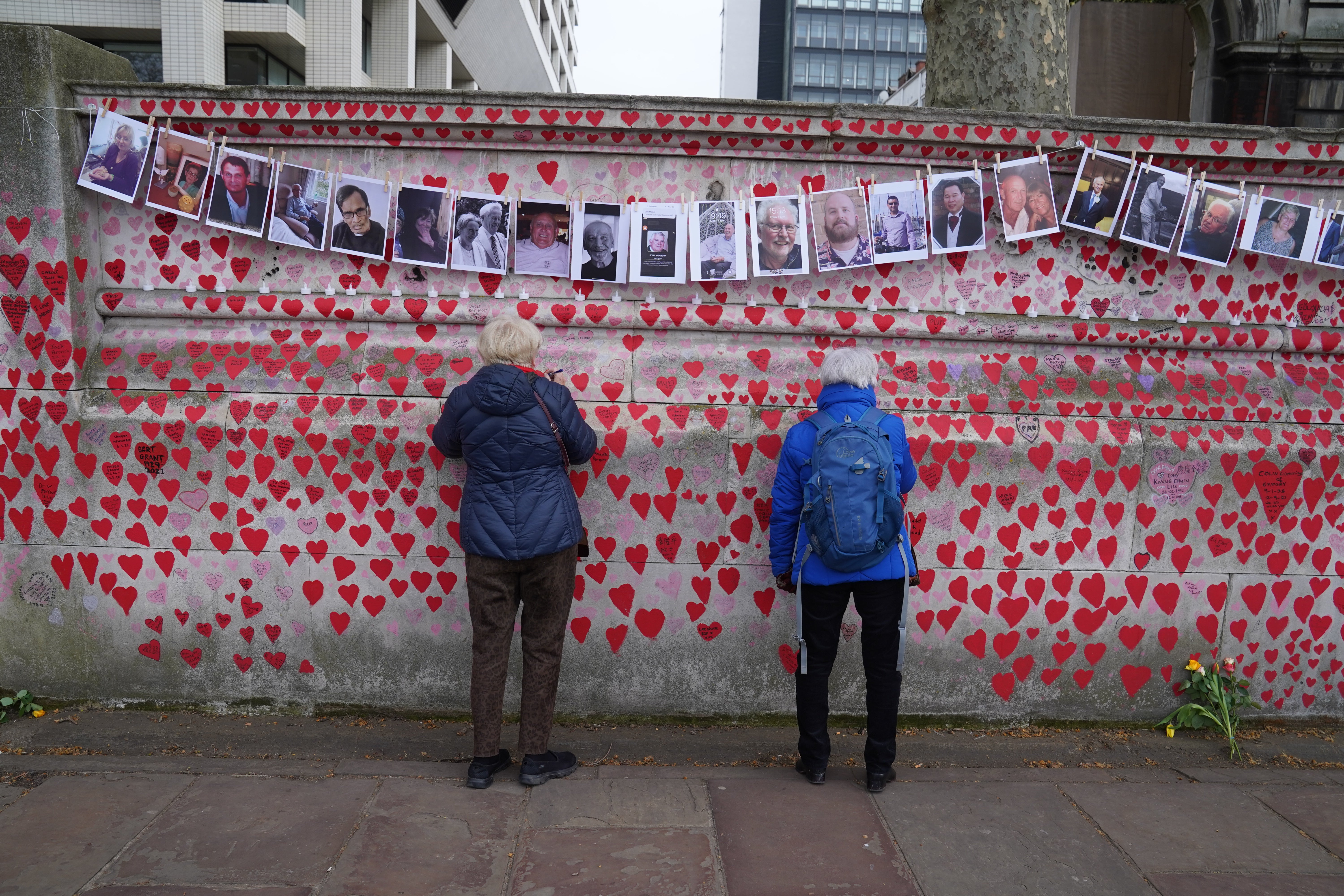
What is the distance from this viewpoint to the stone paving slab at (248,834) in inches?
118

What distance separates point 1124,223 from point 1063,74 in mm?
1853

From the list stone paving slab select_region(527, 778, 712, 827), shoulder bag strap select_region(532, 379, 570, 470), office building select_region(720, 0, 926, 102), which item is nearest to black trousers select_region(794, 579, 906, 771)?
stone paving slab select_region(527, 778, 712, 827)

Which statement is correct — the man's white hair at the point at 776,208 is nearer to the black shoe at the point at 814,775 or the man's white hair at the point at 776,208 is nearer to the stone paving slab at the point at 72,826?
the black shoe at the point at 814,775

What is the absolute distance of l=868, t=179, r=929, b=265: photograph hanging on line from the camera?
→ 14.0 feet

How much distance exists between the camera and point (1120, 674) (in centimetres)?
432

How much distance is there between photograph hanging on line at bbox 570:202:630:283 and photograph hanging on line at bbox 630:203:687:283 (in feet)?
0.16

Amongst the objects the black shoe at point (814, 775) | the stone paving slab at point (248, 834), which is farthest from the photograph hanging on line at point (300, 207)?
the black shoe at point (814, 775)

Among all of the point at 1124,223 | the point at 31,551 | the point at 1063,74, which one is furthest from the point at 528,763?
the point at 1063,74

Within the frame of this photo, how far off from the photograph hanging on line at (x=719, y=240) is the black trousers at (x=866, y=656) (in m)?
1.59

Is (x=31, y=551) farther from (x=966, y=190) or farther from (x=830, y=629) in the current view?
(x=966, y=190)

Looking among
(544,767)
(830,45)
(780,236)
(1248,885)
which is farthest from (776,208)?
(830,45)

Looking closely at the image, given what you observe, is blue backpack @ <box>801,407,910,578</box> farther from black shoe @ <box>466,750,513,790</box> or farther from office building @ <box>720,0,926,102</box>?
office building @ <box>720,0,926,102</box>

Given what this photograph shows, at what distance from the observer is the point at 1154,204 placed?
4.32m

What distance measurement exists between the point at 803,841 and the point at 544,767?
1.09m
